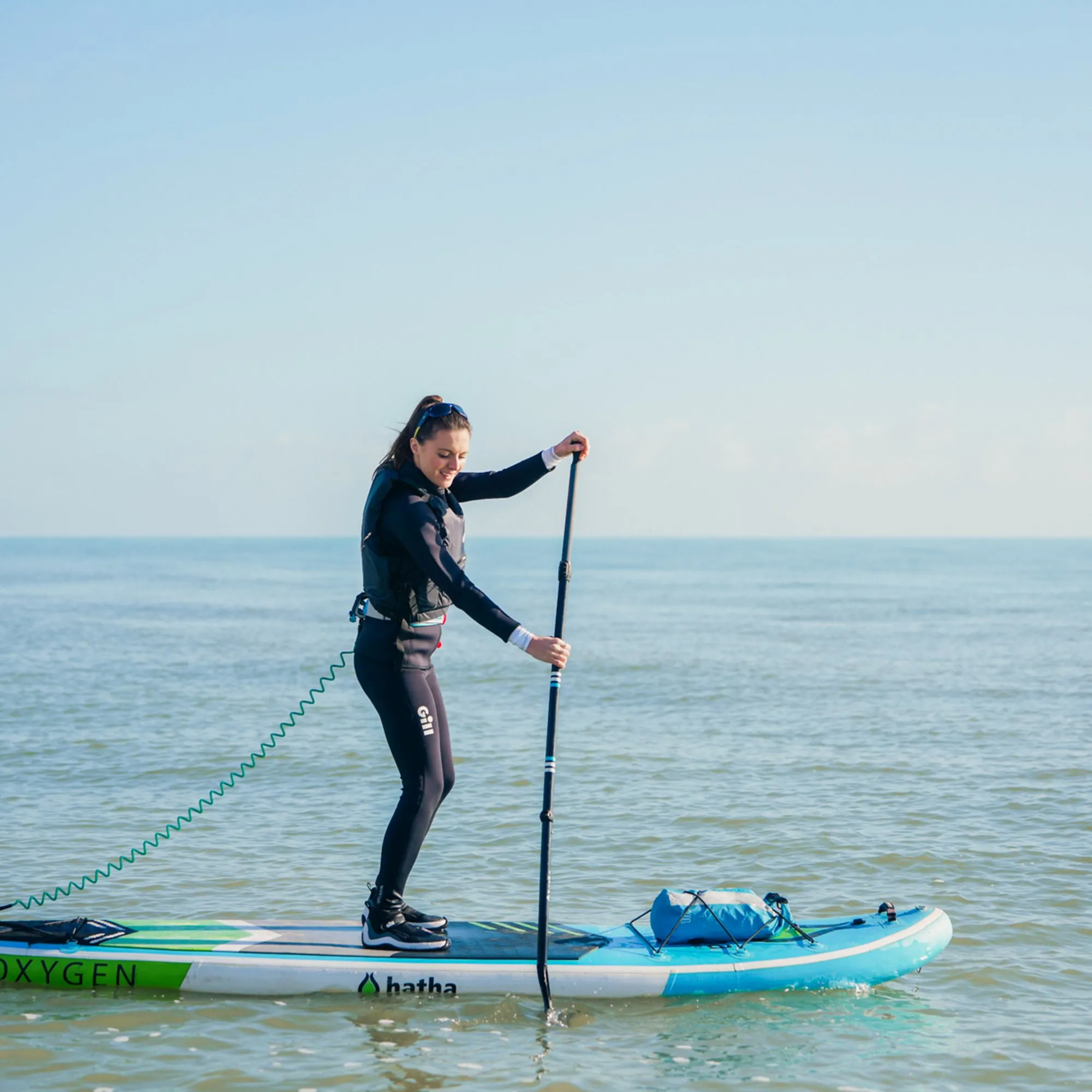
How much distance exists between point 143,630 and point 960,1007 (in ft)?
92.3

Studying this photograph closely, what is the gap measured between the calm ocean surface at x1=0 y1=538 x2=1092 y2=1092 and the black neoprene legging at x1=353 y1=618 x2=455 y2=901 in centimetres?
86

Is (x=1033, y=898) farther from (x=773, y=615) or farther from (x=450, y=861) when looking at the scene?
(x=773, y=615)

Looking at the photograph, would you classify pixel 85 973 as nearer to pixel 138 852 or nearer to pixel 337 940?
pixel 138 852

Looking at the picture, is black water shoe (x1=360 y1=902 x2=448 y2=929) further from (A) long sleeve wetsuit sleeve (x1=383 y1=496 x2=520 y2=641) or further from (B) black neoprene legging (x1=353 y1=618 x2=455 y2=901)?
(A) long sleeve wetsuit sleeve (x1=383 y1=496 x2=520 y2=641)

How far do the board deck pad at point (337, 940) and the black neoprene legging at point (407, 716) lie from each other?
548 millimetres

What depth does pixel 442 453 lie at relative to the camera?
573cm

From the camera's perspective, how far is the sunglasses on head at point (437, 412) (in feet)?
18.8

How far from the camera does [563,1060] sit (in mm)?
5434

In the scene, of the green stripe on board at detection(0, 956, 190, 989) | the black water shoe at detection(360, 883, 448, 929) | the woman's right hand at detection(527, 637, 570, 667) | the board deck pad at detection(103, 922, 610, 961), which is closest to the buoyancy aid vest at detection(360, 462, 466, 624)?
the woman's right hand at detection(527, 637, 570, 667)

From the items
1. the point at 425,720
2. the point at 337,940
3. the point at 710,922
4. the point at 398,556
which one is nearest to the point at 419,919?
the point at 337,940

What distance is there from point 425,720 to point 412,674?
0.23 metres

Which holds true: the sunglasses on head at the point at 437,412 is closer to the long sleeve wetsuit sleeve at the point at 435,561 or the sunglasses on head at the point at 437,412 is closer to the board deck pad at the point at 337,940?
the long sleeve wetsuit sleeve at the point at 435,561

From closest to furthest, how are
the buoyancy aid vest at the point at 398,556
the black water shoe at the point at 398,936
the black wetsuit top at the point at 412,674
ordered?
1. the black wetsuit top at the point at 412,674
2. the buoyancy aid vest at the point at 398,556
3. the black water shoe at the point at 398,936

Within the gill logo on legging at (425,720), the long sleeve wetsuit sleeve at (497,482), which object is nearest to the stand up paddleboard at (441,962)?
the gill logo on legging at (425,720)
